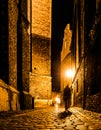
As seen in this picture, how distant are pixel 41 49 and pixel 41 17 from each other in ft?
12.3

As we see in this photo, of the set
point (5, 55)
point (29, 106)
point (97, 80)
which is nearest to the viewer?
point (97, 80)

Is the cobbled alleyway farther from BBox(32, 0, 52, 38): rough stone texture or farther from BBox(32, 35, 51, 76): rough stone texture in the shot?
BBox(32, 0, 52, 38): rough stone texture

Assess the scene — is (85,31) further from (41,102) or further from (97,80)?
(41,102)

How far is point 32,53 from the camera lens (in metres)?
27.2

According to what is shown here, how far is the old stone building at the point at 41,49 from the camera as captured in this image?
26.7m

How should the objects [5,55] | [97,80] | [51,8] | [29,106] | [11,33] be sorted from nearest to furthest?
[97,80]
[5,55]
[11,33]
[29,106]
[51,8]

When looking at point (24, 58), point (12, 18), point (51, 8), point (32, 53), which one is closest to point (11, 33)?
point (12, 18)

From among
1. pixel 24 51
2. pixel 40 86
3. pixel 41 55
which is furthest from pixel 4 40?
pixel 41 55

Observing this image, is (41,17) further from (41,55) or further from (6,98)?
(6,98)

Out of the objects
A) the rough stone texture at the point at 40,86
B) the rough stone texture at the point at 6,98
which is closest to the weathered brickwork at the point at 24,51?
the rough stone texture at the point at 6,98

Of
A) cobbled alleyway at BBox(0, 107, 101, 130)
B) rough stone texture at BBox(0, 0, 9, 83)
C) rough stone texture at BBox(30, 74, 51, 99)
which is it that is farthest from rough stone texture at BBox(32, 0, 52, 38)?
cobbled alleyway at BBox(0, 107, 101, 130)

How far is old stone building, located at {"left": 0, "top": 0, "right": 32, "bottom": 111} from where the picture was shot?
10952 mm

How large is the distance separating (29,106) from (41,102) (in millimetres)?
11441

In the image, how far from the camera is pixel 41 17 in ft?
92.4
